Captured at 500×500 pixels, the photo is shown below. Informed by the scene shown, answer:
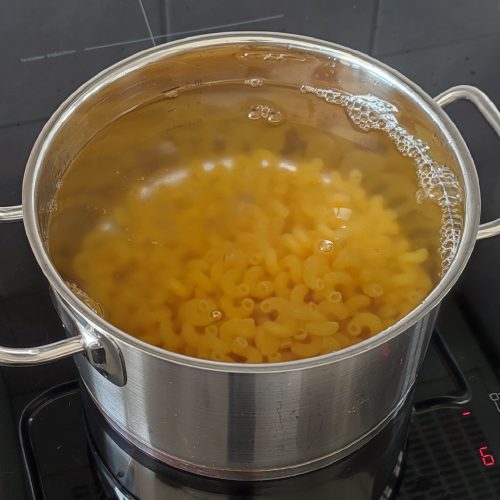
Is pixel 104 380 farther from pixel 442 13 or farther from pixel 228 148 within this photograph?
pixel 442 13

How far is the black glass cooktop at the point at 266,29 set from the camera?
0.76 metres

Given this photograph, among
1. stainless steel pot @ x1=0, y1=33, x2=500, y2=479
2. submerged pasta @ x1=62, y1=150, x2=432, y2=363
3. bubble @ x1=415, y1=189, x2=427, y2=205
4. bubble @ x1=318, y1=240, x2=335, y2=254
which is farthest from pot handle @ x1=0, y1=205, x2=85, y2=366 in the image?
bubble @ x1=415, y1=189, x2=427, y2=205

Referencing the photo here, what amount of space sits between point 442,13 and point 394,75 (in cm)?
33

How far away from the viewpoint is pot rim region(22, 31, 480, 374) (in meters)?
0.58

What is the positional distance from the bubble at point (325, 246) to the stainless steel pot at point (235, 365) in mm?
136

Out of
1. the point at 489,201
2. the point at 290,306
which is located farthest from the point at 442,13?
the point at 290,306

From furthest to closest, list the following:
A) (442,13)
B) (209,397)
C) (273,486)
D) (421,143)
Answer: (442,13)
(421,143)
(273,486)
(209,397)

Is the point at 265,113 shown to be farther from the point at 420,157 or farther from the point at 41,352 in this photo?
the point at 41,352

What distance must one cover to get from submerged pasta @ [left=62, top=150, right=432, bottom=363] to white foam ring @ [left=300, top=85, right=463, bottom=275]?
1.3 inches

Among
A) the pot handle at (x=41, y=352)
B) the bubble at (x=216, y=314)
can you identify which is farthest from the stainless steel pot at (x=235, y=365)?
the bubble at (x=216, y=314)

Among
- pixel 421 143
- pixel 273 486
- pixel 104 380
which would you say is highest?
pixel 421 143

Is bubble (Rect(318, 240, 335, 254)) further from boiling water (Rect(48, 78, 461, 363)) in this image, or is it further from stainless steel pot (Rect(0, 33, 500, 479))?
stainless steel pot (Rect(0, 33, 500, 479))

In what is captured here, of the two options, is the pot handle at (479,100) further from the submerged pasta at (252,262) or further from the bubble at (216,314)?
the bubble at (216,314)

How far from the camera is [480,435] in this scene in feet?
2.52
